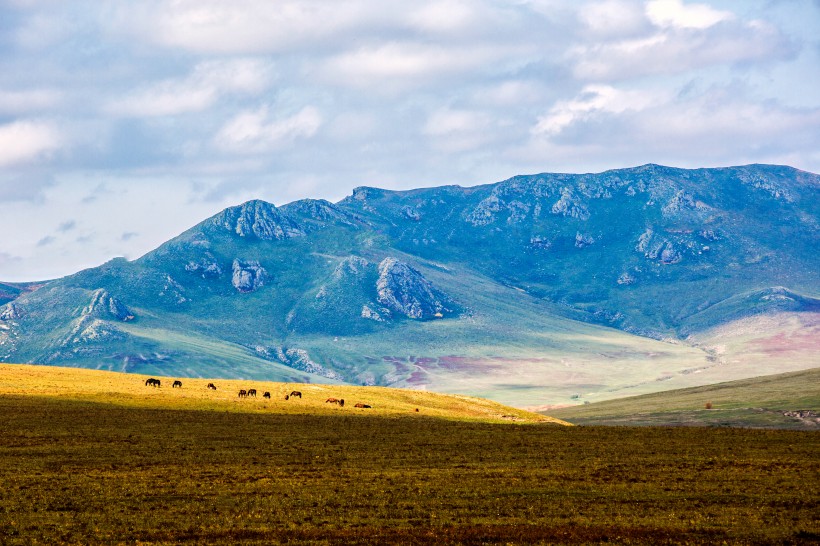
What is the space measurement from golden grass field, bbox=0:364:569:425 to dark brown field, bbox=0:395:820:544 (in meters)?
15.2

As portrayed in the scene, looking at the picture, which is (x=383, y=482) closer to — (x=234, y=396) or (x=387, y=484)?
(x=387, y=484)

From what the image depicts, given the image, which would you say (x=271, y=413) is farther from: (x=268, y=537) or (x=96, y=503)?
(x=268, y=537)

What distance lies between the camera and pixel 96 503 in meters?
50.1

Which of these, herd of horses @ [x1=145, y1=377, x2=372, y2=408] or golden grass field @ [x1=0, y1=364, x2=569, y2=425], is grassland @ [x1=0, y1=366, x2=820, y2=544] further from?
herd of horses @ [x1=145, y1=377, x2=372, y2=408]

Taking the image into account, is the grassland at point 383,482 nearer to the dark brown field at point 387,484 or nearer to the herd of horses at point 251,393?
the dark brown field at point 387,484

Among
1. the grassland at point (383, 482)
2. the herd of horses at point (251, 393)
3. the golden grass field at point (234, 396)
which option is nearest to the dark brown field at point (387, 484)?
the grassland at point (383, 482)

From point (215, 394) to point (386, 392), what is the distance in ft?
83.3

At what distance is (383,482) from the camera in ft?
190

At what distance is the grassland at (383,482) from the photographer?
4422cm

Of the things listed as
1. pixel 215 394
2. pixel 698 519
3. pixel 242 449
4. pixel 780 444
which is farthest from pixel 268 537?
pixel 215 394

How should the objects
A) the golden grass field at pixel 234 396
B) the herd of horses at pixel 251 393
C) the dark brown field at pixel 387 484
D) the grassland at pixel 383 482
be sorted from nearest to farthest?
the dark brown field at pixel 387 484 → the grassland at pixel 383 482 → the golden grass field at pixel 234 396 → the herd of horses at pixel 251 393

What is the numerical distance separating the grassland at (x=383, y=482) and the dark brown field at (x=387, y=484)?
0.13 m

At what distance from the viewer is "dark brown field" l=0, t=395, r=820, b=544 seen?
44.1 meters

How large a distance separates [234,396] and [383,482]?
2346 inches
